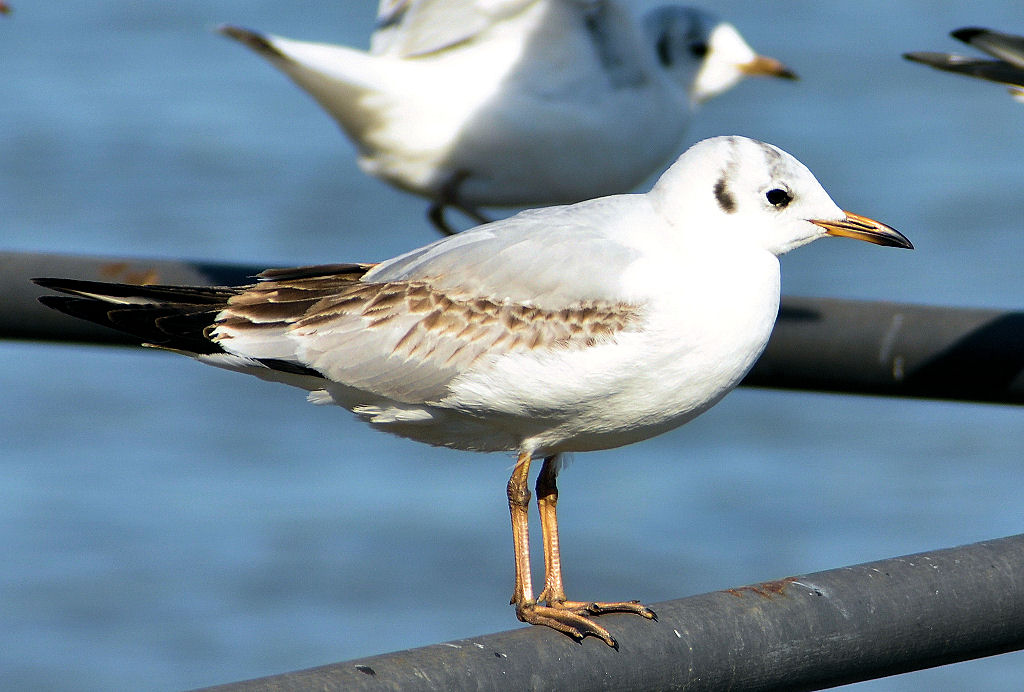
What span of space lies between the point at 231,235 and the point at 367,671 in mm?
8976

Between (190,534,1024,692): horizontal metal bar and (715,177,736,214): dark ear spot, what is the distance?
638 mm

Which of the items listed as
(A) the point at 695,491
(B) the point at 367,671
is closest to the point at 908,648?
(B) the point at 367,671

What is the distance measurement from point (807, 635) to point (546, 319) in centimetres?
66

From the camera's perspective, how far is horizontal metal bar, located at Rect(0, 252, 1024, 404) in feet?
9.64

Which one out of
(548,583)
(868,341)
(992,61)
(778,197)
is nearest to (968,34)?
(992,61)

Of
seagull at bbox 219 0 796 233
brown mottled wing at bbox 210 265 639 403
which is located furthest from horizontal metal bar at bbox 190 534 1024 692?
seagull at bbox 219 0 796 233

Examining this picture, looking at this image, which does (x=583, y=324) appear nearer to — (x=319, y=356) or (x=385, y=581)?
(x=319, y=356)

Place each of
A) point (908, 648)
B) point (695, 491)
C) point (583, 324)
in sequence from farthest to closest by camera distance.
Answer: point (695, 491)
point (583, 324)
point (908, 648)

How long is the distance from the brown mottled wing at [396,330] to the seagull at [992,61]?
4.65 feet

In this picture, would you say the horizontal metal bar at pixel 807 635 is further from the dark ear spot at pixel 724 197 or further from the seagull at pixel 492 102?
the seagull at pixel 492 102

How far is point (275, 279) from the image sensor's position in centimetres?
255

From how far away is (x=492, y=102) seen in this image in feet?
17.0

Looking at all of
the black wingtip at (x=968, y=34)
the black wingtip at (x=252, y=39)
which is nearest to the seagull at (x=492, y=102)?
the black wingtip at (x=252, y=39)

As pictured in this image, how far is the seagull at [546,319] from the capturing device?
221 cm
